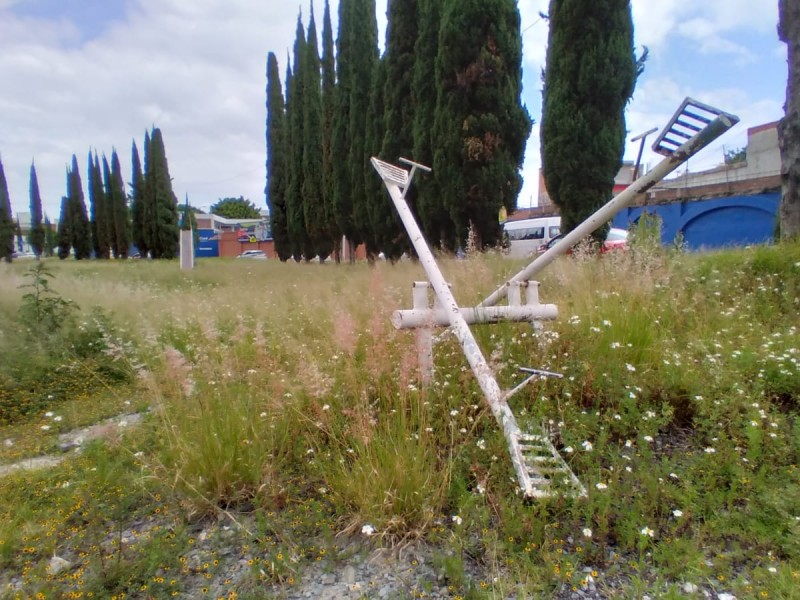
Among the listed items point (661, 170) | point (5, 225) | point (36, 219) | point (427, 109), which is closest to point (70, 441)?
point (661, 170)

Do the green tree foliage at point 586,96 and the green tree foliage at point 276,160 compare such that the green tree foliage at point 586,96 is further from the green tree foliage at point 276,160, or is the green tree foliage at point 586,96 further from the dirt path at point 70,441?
the green tree foliage at point 276,160

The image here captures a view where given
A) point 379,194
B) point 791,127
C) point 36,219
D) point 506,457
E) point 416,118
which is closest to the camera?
point 506,457

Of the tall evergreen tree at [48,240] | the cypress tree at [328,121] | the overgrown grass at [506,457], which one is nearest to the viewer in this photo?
the overgrown grass at [506,457]

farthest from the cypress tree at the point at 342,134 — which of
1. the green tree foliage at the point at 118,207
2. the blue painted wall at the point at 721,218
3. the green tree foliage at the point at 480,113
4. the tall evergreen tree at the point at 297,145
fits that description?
the green tree foliage at the point at 118,207

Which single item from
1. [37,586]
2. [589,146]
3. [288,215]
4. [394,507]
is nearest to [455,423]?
[394,507]

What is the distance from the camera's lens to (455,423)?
8.55 ft

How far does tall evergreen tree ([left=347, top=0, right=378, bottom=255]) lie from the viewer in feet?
47.1

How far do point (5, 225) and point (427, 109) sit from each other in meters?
28.5

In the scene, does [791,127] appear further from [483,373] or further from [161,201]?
[161,201]

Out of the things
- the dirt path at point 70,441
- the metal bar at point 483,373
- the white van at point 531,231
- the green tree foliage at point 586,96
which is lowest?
the dirt path at point 70,441

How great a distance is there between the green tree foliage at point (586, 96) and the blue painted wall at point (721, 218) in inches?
313

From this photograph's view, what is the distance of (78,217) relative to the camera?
38.8m

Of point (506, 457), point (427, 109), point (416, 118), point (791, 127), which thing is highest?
point (427, 109)

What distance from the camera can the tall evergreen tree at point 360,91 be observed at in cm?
1436
